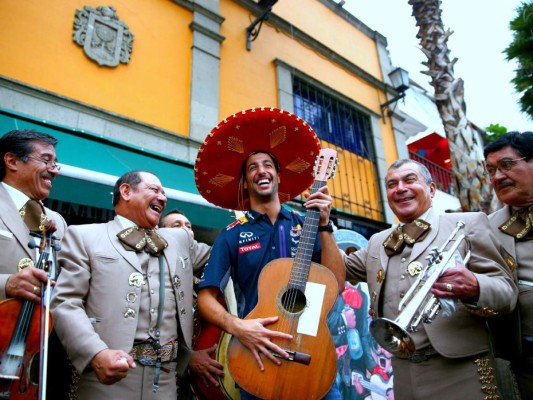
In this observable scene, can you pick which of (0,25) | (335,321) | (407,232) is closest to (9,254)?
(407,232)

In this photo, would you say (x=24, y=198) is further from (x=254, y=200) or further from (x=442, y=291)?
(x=442, y=291)

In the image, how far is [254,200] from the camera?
2852 millimetres

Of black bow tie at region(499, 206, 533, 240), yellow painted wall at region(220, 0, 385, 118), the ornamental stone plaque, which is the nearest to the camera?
black bow tie at region(499, 206, 533, 240)

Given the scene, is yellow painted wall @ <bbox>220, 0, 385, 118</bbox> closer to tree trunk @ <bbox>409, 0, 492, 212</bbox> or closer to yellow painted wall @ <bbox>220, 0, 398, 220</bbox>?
yellow painted wall @ <bbox>220, 0, 398, 220</bbox>

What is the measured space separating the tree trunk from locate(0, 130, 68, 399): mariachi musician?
5.00m

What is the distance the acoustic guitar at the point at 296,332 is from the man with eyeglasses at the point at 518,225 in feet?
4.11

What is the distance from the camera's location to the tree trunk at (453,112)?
5211 mm

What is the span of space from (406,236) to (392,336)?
85cm

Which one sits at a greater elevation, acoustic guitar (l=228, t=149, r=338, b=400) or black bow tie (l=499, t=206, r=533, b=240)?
black bow tie (l=499, t=206, r=533, b=240)

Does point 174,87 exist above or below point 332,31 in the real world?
below

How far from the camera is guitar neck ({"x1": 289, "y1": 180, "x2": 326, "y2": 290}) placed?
219cm

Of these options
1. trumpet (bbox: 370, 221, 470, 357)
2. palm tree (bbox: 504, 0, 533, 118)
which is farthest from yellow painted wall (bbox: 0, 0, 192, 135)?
palm tree (bbox: 504, 0, 533, 118)

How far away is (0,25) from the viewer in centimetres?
508

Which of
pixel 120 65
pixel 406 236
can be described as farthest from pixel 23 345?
pixel 120 65
